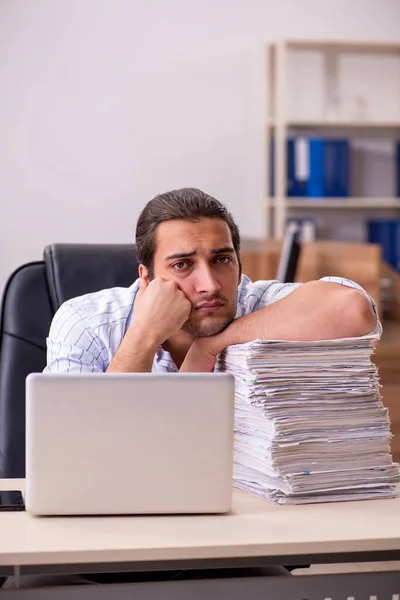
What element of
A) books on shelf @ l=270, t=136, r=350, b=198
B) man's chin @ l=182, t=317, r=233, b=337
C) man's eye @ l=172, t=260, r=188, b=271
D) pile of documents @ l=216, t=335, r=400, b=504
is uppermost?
books on shelf @ l=270, t=136, r=350, b=198

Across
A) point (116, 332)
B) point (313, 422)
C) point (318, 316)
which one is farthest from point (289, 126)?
point (313, 422)

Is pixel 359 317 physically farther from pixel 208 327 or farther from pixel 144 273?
pixel 144 273

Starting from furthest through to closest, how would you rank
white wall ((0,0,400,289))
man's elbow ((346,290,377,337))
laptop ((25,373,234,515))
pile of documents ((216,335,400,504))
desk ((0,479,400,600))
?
1. white wall ((0,0,400,289))
2. man's elbow ((346,290,377,337))
3. pile of documents ((216,335,400,504))
4. laptop ((25,373,234,515))
5. desk ((0,479,400,600))

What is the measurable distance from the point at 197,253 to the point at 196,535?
2.25 feet

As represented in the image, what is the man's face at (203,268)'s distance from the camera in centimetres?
164

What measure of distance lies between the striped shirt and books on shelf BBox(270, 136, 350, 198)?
10.4ft

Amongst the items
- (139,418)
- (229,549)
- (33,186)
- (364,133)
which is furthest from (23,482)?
(364,133)

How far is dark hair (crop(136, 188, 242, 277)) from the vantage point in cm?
176

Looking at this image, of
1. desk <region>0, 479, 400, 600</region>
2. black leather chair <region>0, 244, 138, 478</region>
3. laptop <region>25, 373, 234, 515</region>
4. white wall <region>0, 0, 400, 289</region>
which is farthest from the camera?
white wall <region>0, 0, 400, 289</region>

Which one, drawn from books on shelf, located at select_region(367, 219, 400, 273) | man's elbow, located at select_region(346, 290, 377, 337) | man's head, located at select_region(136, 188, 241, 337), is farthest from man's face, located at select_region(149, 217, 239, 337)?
books on shelf, located at select_region(367, 219, 400, 273)

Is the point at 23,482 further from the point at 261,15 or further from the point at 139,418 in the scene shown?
the point at 261,15

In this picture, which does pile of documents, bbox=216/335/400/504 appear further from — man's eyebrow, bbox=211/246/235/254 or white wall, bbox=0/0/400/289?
white wall, bbox=0/0/400/289

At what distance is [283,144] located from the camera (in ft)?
16.6

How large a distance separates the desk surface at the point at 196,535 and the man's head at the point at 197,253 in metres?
0.47
